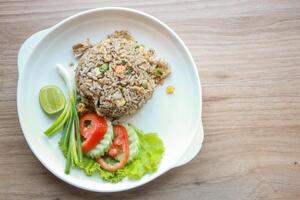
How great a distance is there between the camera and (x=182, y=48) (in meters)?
2.61

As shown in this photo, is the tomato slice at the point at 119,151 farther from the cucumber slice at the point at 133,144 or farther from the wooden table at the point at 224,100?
the wooden table at the point at 224,100

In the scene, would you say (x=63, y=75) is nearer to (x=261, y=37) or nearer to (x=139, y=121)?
(x=139, y=121)

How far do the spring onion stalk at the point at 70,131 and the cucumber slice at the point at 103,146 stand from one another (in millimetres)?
78

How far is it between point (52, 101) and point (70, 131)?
22 centimetres

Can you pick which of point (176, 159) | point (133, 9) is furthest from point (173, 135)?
point (133, 9)

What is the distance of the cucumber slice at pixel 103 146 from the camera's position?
2539 mm

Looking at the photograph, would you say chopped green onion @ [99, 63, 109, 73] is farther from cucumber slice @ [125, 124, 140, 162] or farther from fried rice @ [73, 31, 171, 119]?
cucumber slice @ [125, 124, 140, 162]

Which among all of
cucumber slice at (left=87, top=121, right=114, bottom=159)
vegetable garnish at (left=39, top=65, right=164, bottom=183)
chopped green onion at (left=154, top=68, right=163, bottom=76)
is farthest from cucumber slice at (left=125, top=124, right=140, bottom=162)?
chopped green onion at (left=154, top=68, right=163, bottom=76)

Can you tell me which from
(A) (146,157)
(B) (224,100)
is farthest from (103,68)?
(B) (224,100)

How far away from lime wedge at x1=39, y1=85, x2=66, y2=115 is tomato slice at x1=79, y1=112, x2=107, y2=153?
0.51 ft

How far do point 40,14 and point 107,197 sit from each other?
4.16ft

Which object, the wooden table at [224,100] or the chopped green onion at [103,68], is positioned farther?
the wooden table at [224,100]

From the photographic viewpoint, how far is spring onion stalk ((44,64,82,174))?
100 inches

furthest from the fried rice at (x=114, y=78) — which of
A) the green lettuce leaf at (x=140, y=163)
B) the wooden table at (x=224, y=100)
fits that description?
the wooden table at (x=224, y=100)
